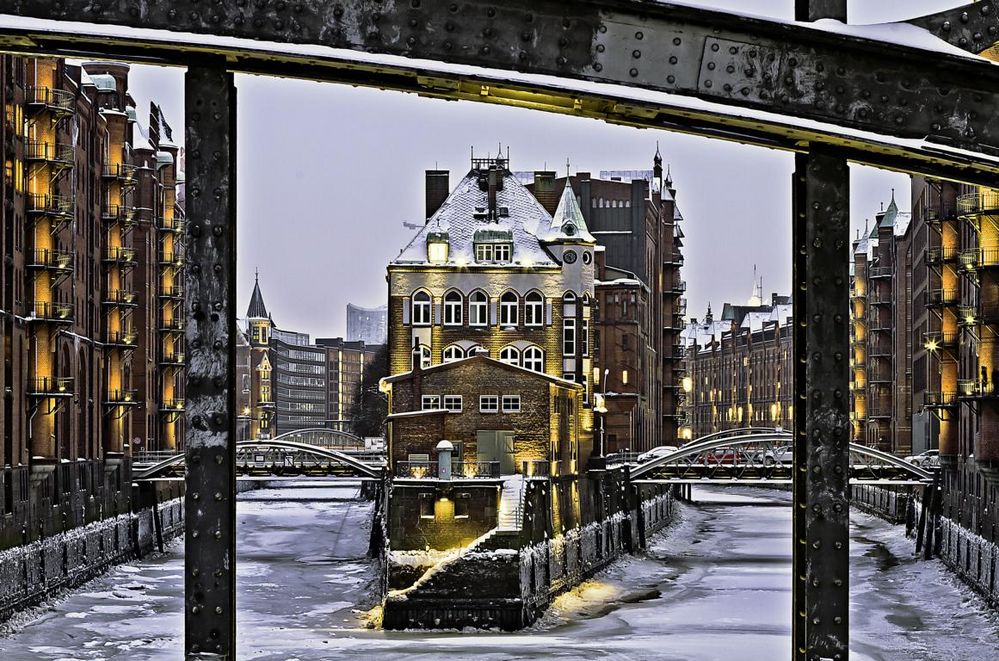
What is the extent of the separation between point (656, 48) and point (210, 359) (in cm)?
187

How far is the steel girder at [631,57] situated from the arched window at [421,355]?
51.9 metres

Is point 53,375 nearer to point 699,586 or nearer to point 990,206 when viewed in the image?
point 699,586

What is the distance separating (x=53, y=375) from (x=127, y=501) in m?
12.1

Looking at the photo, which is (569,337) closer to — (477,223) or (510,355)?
(510,355)

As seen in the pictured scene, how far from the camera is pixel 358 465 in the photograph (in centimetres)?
5709

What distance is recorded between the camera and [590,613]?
137 ft

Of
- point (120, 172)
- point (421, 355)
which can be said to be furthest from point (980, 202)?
point (120, 172)

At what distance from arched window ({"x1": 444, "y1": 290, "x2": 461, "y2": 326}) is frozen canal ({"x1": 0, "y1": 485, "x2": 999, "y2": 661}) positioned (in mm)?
8941

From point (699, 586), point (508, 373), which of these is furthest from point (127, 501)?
point (699, 586)

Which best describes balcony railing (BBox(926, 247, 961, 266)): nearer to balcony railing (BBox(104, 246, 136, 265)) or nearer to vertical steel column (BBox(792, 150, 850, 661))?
balcony railing (BBox(104, 246, 136, 265))

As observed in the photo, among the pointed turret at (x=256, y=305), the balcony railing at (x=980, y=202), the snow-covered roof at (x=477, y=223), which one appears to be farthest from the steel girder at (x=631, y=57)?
the pointed turret at (x=256, y=305)

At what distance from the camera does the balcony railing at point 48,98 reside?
42578 mm

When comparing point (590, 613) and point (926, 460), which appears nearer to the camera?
point (590, 613)

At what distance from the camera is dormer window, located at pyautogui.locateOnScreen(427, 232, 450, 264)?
57.8 meters
